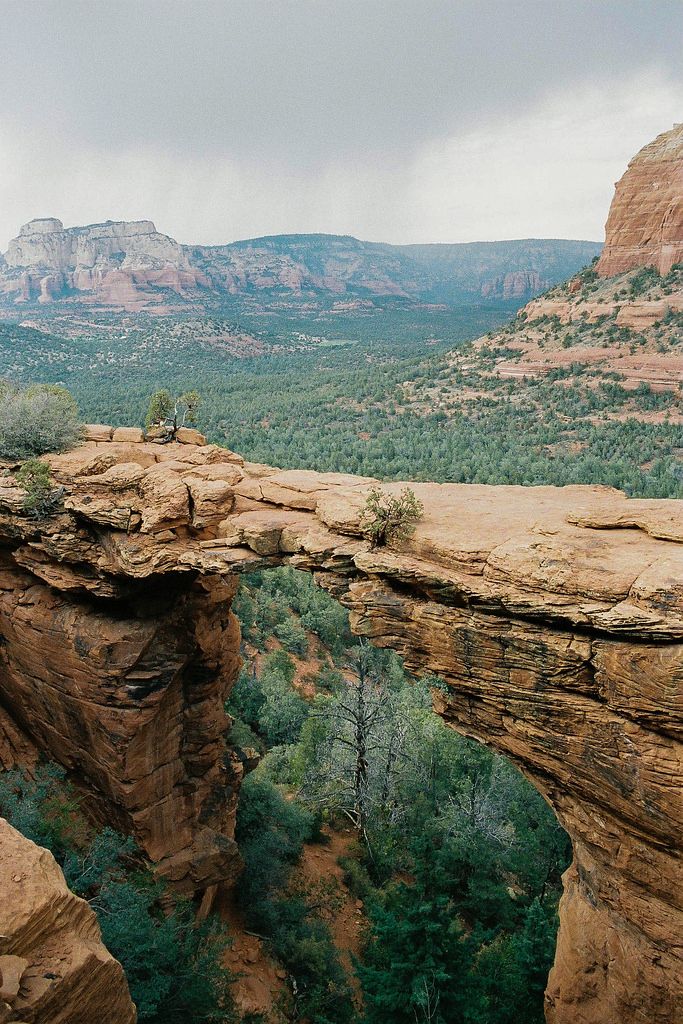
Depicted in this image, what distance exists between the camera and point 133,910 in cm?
941

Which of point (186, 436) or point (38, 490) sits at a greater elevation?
point (186, 436)

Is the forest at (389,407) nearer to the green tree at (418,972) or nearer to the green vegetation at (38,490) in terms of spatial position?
the green tree at (418,972)

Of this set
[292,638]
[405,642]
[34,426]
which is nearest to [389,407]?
[292,638]

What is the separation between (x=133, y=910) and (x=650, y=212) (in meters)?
68.7

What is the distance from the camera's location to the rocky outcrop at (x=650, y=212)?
56531 millimetres

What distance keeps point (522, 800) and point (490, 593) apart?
15323 millimetres

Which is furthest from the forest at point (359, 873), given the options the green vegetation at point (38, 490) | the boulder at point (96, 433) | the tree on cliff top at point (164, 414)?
the tree on cliff top at point (164, 414)

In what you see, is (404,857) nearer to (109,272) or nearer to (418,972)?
(418,972)

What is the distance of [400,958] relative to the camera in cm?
1001

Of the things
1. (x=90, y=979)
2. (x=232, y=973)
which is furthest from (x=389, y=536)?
(x=232, y=973)

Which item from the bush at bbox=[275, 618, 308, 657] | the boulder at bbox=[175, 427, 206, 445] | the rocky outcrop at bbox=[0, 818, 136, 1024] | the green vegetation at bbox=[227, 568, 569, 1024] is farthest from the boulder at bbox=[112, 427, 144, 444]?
the bush at bbox=[275, 618, 308, 657]

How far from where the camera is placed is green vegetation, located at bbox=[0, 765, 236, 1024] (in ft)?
30.0

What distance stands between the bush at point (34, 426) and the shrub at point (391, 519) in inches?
274

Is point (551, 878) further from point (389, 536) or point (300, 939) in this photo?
point (389, 536)
